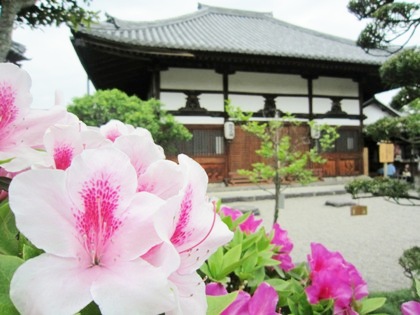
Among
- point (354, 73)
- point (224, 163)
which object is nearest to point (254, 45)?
point (354, 73)

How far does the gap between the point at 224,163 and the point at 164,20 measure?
617 cm

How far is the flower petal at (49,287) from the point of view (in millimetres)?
327

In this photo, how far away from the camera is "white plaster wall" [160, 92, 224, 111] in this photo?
1020 centimetres

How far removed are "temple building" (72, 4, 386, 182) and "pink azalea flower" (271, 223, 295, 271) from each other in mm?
8448

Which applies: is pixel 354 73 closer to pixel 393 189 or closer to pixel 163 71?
pixel 163 71

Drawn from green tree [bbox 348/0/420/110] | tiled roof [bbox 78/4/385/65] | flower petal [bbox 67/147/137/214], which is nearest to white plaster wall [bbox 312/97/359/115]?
tiled roof [bbox 78/4/385/65]

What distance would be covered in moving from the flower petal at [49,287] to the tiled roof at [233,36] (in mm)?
9207

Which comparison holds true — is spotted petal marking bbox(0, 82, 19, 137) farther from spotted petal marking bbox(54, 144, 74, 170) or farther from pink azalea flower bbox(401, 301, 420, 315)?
pink azalea flower bbox(401, 301, 420, 315)

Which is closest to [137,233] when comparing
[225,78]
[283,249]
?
[283,249]

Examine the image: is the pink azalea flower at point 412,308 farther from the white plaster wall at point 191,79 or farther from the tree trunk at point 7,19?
the white plaster wall at point 191,79

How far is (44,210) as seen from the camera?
350 mm

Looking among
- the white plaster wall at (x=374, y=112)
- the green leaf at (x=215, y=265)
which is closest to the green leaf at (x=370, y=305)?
the green leaf at (x=215, y=265)

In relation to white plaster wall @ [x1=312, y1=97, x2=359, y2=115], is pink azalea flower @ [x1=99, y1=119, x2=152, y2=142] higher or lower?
lower

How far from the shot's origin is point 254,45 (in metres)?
11.9
